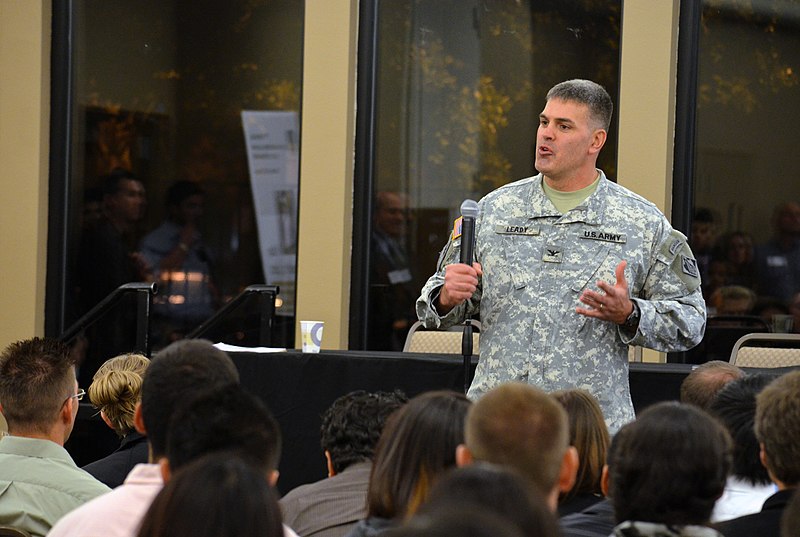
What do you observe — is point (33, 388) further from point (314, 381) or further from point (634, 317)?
point (314, 381)

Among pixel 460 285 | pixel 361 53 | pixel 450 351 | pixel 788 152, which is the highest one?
pixel 361 53

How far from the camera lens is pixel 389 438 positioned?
7.29 feet

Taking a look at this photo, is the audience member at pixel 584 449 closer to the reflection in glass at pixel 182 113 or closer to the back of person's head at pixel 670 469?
the back of person's head at pixel 670 469

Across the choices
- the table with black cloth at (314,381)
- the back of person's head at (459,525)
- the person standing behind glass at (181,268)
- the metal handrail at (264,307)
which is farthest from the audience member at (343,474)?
the person standing behind glass at (181,268)

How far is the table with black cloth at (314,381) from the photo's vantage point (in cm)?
473

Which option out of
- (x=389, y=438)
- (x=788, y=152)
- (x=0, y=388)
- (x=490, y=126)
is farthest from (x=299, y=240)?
(x=389, y=438)

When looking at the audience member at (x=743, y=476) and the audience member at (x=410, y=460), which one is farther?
the audience member at (x=743, y=476)

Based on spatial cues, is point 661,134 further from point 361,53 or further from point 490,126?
point 361,53

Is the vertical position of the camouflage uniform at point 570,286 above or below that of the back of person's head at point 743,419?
above

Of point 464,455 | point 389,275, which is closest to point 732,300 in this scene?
point 389,275

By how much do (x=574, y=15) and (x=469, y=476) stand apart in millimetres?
5839

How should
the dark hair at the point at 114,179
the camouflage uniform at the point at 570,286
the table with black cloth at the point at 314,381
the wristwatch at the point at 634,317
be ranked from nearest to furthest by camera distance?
the wristwatch at the point at 634,317, the camouflage uniform at the point at 570,286, the table with black cloth at the point at 314,381, the dark hair at the point at 114,179

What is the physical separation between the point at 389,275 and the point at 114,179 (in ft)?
6.57

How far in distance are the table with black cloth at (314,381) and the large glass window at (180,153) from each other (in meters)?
2.24
